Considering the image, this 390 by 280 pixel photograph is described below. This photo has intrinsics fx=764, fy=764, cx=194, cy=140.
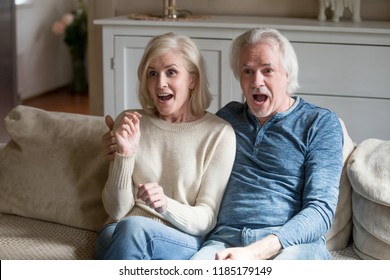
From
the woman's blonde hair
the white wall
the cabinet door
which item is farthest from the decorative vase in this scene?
the woman's blonde hair

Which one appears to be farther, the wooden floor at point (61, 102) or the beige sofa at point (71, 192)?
the wooden floor at point (61, 102)

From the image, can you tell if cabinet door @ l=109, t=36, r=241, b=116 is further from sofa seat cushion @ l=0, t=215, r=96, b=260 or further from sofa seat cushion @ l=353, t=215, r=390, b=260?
sofa seat cushion @ l=353, t=215, r=390, b=260

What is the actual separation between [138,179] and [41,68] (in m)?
4.84

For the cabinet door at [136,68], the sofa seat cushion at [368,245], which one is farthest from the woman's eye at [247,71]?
the cabinet door at [136,68]

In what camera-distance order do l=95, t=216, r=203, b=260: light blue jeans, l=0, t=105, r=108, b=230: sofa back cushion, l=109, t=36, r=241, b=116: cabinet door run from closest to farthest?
l=95, t=216, r=203, b=260: light blue jeans < l=0, t=105, r=108, b=230: sofa back cushion < l=109, t=36, r=241, b=116: cabinet door

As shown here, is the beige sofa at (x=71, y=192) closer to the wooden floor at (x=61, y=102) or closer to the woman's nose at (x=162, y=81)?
the woman's nose at (x=162, y=81)

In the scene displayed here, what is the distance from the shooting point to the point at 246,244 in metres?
1.91

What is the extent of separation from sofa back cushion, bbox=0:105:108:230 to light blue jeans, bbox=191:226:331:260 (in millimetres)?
457

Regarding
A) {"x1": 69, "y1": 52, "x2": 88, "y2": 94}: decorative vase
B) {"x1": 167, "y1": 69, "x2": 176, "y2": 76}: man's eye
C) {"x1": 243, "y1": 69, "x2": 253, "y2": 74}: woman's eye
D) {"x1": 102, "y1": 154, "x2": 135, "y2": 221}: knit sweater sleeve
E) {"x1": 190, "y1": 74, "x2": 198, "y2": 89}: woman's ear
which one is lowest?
{"x1": 69, "y1": 52, "x2": 88, "y2": 94}: decorative vase

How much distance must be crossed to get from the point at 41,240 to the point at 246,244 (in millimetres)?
634

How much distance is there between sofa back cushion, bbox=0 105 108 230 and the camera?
7.60ft

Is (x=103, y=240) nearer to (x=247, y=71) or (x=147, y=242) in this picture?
(x=147, y=242)

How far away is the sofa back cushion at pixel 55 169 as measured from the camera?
2.32m

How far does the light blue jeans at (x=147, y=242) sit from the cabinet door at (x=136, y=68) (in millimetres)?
1809
